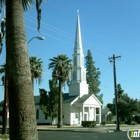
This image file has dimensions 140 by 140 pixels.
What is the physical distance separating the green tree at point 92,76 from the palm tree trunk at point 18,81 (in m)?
83.2

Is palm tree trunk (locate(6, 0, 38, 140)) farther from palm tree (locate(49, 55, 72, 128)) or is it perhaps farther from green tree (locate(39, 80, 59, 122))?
green tree (locate(39, 80, 59, 122))

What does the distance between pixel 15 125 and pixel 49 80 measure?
4651 cm

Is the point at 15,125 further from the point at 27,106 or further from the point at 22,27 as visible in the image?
the point at 22,27

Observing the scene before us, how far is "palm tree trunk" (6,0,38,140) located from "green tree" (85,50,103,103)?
8317 cm

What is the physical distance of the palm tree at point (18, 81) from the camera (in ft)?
18.7

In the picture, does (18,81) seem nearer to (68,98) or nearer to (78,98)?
(78,98)

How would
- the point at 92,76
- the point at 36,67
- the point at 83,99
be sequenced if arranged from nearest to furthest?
1. the point at 36,67
2. the point at 83,99
3. the point at 92,76

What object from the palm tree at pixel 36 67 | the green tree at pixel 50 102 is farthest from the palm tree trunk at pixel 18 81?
the green tree at pixel 50 102

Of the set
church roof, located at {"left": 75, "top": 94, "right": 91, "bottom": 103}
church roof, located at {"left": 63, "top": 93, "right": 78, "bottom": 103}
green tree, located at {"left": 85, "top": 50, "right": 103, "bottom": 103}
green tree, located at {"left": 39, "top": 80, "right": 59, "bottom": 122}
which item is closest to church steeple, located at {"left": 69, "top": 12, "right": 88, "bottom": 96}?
church roof, located at {"left": 75, "top": 94, "right": 91, "bottom": 103}

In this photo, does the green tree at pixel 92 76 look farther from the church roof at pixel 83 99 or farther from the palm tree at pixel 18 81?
the palm tree at pixel 18 81

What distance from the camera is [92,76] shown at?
3615 inches

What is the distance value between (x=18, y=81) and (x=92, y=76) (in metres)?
86.2

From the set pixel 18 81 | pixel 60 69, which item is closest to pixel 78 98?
pixel 60 69

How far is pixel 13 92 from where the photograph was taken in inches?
234
